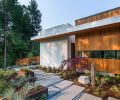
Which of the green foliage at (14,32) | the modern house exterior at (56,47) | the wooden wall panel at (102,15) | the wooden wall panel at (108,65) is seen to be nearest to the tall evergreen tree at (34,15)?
the green foliage at (14,32)

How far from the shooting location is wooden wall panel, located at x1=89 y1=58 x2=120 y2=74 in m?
11.5

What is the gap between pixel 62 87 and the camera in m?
10.8

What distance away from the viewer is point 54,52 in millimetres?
17891

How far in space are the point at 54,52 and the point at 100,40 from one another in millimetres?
6474

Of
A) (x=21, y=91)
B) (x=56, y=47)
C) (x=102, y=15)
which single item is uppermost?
(x=102, y=15)

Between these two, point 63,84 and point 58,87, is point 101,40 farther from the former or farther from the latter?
point 58,87

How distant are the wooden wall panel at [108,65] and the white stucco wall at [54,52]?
12.6 feet

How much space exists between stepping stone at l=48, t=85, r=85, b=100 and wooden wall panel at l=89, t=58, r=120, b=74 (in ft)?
8.84

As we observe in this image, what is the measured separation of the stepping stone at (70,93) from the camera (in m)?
9.09

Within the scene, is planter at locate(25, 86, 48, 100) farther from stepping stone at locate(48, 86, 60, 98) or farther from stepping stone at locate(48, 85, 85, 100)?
stepping stone at locate(48, 85, 85, 100)

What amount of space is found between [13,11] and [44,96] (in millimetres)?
25058

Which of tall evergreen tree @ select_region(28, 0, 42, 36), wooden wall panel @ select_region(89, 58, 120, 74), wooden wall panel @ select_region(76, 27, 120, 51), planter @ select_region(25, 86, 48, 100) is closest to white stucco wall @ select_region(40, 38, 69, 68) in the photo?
wooden wall panel @ select_region(76, 27, 120, 51)

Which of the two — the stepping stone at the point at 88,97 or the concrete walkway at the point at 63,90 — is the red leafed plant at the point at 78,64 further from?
the stepping stone at the point at 88,97

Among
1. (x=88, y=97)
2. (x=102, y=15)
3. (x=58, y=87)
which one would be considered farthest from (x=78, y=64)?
(x=88, y=97)
